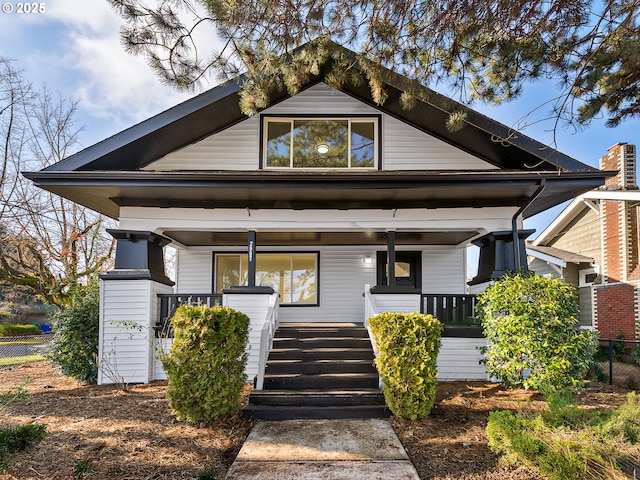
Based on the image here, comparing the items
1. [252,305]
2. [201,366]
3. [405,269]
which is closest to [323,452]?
[201,366]

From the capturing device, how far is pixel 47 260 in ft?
47.3

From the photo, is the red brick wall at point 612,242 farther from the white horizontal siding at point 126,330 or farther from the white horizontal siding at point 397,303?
the white horizontal siding at point 126,330

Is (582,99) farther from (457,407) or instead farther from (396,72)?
(457,407)

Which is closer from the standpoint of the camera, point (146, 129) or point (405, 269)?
point (146, 129)

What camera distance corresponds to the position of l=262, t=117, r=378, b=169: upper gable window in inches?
330

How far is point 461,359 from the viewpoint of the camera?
756cm

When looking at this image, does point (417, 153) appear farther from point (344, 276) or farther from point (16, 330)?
point (16, 330)

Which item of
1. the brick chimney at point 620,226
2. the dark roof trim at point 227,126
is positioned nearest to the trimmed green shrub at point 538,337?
the dark roof trim at point 227,126

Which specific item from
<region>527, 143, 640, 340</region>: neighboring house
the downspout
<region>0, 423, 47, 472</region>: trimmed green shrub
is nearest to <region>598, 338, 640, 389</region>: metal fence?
<region>527, 143, 640, 340</region>: neighboring house

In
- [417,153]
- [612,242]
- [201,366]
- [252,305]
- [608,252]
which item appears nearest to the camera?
[201,366]

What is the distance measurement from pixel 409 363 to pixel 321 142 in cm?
516

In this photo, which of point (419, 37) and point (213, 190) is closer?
point (419, 37)

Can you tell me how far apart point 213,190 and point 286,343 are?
3075 mm

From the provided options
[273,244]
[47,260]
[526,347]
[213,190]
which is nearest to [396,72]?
[213,190]
